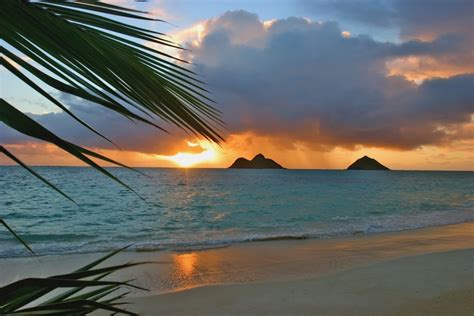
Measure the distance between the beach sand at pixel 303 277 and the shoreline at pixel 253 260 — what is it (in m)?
0.02

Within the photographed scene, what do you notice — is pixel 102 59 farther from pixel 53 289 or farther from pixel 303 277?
pixel 303 277

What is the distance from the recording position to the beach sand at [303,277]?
5695mm

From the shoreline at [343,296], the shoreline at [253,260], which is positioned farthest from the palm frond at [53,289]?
the shoreline at [253,260]

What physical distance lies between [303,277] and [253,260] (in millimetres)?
2031

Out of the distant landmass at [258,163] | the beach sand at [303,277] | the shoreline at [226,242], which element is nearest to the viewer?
the beach sand at [303,277]

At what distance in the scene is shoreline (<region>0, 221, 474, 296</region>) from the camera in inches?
299

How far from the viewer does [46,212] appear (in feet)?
70.3

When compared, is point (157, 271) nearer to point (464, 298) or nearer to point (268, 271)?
point (268, 271)

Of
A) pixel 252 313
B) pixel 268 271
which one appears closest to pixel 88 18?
pixel 252 313

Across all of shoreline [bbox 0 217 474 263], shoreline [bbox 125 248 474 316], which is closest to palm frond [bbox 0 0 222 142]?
shoreline [bbox 125 248 474 316]

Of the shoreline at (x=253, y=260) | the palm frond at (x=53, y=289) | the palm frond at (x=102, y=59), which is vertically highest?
the palm frond at (x=102, y=59)

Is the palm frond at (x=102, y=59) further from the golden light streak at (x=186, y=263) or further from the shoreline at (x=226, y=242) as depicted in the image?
the shoreline at (x=226, y=242)

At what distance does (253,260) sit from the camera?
9188 millimetres

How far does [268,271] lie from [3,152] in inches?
313
